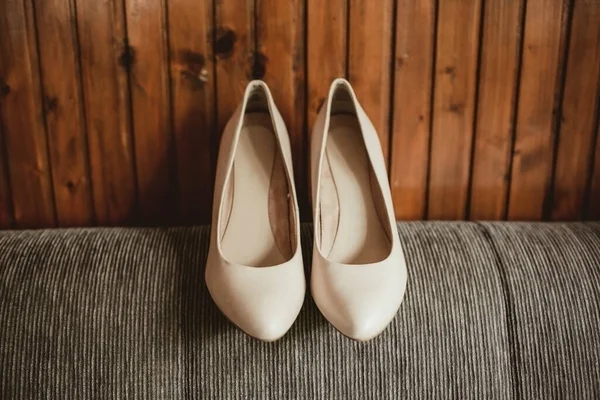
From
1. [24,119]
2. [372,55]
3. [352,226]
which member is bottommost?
[352,226]

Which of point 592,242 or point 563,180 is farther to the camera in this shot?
point 563,180

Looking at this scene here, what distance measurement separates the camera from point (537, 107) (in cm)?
104

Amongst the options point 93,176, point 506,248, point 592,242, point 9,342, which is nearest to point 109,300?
point 9,342

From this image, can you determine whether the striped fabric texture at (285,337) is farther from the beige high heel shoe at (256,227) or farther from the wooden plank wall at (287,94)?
the wooden plank wall at (287,94)

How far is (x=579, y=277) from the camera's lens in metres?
0.90

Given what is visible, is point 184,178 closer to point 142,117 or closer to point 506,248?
point 142,117

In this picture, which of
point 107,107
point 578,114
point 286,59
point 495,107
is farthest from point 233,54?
point 578,114

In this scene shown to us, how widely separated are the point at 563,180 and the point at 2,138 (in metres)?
0.97

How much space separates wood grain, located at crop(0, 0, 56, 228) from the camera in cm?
96

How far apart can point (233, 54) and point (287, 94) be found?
0.11 m

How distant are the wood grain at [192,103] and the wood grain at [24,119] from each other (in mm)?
222

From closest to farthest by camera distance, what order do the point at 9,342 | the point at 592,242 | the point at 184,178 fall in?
the point at 9,342 < the point at 592,242 < the point at 184,178

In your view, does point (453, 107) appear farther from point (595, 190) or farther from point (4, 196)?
point (4, 196)

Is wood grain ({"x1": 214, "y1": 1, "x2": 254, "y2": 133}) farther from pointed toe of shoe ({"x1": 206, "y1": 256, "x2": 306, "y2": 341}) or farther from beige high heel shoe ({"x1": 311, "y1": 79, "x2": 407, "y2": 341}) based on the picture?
pointed toe of shoe ({"x1": 206, "y1": 256, "x2": 306, "y2": 341})
